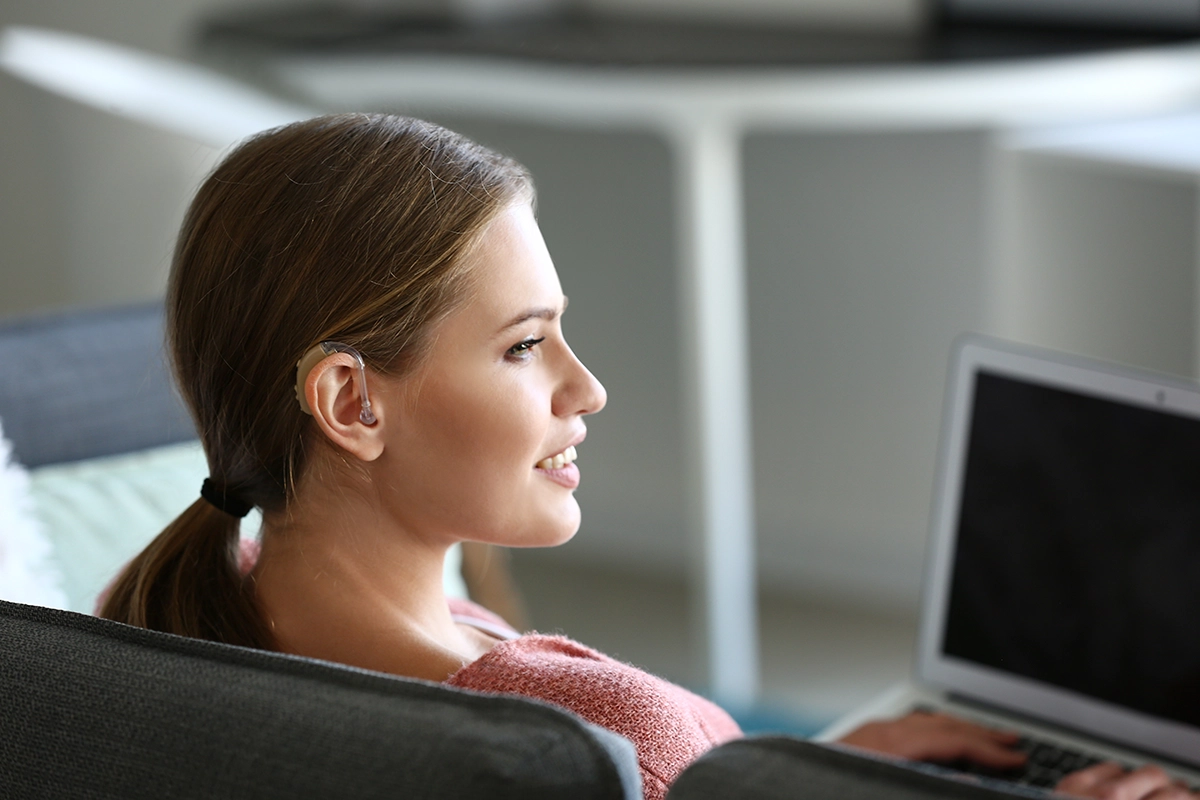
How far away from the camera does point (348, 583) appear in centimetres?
84

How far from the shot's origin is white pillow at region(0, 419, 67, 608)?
1.08 meters

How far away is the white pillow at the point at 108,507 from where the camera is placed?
127 cm

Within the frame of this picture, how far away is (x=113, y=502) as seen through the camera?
1.33 meters

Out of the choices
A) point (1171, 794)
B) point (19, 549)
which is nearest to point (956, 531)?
point (1171, 794)

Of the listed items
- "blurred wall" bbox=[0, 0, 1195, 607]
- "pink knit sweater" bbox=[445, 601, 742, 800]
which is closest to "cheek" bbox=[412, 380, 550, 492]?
"pink knit sweater" bbox=[445, 601, 742, 800]

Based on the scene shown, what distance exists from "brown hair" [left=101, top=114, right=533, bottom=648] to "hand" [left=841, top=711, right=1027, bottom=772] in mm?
491

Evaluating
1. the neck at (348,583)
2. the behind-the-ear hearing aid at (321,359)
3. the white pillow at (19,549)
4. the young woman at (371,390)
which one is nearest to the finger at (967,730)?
the young woman at (371,390)

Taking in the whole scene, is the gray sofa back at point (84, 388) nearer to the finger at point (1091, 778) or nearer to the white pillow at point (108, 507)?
the white pillow at point (108, 507)

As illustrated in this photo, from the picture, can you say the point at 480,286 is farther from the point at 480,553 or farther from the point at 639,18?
the point at 639,18

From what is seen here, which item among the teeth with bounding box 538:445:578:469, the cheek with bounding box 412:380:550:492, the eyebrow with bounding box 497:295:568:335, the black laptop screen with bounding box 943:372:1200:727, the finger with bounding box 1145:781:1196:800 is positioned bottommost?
the finger with bounding box 1145:781:1196:800

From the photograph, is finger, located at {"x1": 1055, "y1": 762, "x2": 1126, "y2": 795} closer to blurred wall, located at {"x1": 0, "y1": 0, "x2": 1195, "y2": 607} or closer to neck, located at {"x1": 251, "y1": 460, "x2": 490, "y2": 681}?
neck, located at {"x1": 251, "y1": 460, "x2": 490, "y2": 681}

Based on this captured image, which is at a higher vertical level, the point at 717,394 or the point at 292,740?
the point at 292,740

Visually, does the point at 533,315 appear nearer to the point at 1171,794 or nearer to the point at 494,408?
the point at 494,408

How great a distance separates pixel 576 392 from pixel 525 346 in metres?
0.04
